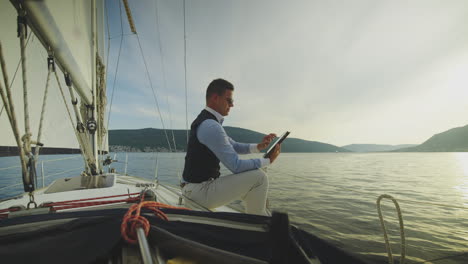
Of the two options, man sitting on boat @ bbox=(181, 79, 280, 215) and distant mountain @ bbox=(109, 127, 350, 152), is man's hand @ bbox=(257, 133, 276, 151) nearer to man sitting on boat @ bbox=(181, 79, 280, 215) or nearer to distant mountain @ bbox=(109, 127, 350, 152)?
man sitting on boat @ bbox=(181, 79, 280, 215)

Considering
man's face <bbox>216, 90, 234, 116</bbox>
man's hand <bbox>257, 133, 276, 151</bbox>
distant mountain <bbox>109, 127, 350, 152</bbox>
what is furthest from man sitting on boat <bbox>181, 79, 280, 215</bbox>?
distant mountain <bbox>109, 127, 350, 152</bbox>

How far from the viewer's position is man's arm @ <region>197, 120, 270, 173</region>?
5.39 feet

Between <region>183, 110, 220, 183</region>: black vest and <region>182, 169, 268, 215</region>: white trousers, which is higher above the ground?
<region>183, 110, 220, 183</region>: black vest

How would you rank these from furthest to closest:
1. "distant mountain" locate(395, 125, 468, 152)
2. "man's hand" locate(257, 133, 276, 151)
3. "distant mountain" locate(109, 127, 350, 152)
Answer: "distant mountain" locate(395, 125, 468, 152)
"distant mountain" locate(109, 127, 350, 152)
"man's hand" locate(257, 133, 276, 151)

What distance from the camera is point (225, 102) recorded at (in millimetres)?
2066

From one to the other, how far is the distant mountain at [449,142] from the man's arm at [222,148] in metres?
154

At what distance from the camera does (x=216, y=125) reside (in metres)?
1.70

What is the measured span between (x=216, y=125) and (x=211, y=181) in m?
0.52

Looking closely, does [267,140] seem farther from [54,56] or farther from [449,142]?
[449,142]

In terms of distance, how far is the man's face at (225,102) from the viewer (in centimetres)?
205

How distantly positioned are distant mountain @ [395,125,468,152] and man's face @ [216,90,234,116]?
153852 mm

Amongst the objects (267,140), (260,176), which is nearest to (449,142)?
(267,140)

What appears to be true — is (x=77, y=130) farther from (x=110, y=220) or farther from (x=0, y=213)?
(x=110, y=220)

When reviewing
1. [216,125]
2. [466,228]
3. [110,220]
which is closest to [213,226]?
[110,220]
